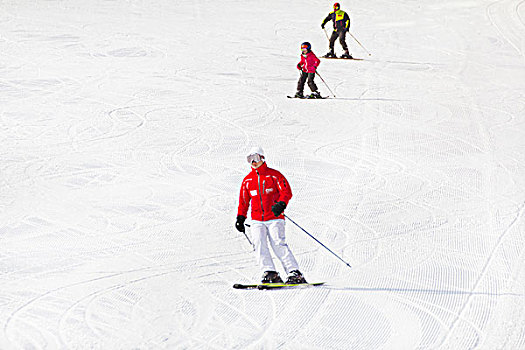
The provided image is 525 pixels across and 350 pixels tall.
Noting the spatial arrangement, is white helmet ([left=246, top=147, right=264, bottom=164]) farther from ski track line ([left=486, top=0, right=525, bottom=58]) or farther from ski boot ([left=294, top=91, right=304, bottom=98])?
ski track line ([left=486, top=0, right=525, bottom=58])

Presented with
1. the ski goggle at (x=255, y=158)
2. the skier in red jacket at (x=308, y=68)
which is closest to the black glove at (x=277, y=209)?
the ski goggle at (x=255, y=158)

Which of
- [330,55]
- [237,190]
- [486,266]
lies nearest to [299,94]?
[330,55]

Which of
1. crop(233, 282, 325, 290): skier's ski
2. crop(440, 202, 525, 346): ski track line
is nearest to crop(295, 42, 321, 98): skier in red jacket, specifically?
crop(440, 202, 525, 346): ski track line

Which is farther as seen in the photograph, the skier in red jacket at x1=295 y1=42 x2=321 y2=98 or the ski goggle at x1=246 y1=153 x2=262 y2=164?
the skier in red jacket at x1=295 y1=42 x2=321 y2=98

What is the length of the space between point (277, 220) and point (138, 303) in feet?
4.43

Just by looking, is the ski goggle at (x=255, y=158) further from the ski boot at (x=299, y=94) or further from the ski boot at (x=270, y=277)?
the ski boot at (x=299, y=94)

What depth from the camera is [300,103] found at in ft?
41.4

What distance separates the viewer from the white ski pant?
234 inches

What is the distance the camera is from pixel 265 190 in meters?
5.92

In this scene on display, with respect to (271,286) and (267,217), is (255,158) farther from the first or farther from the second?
(271,286)

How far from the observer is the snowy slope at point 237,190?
215 inches

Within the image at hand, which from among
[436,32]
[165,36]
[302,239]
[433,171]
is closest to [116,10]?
[165,36]

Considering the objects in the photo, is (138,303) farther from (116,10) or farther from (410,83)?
(116,10)

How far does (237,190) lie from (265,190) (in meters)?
2.56
